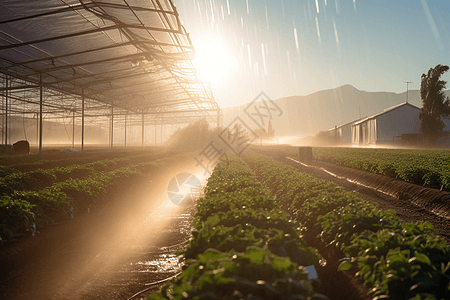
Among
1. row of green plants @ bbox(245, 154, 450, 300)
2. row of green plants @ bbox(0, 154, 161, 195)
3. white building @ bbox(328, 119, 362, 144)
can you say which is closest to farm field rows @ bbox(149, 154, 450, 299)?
row of green plants @ bbox(245, 154, 450, 300)

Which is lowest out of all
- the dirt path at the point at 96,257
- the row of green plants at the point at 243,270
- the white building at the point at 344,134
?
the dirt path at the point at 96,257

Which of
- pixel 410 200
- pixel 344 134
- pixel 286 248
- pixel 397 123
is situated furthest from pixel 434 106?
pixel 286 248

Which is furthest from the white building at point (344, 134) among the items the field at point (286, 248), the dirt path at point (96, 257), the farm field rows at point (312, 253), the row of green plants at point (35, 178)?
the farm field rows at point (312, 253)

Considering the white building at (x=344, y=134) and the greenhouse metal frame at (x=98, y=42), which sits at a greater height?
the greenhouse metal frame at (x=98, y=42)

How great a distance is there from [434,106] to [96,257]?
47028 mm

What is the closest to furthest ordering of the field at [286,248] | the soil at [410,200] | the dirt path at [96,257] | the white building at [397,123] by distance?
the field at [286,248]
the dirt path at [96,257]
the soil at [410,200]
the white building at [397,123]

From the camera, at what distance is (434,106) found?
37.1m

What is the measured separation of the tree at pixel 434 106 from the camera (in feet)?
120

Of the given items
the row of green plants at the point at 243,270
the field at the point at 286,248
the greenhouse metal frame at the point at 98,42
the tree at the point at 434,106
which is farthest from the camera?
the tree at the point at 434,106

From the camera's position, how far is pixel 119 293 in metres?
3.57

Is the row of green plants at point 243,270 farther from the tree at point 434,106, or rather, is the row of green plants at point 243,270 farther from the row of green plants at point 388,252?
the tree at point 434,106

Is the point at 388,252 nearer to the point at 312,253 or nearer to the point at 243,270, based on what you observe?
the point at 312,253

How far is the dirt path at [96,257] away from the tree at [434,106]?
42.9 m

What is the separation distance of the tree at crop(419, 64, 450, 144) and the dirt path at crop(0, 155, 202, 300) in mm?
42948
